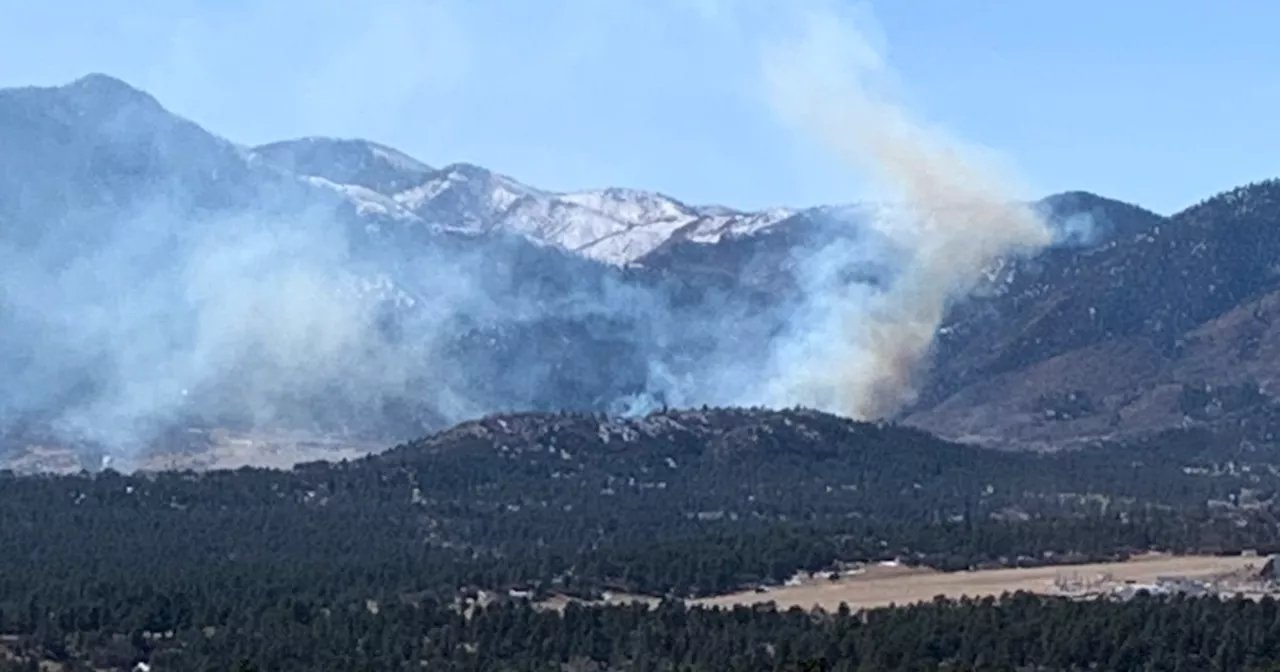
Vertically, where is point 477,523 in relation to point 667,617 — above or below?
above

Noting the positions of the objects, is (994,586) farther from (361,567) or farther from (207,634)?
(207,634)

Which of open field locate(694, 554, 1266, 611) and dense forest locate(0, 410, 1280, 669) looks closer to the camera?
dense forest locate(0, 410, 1280, 669)

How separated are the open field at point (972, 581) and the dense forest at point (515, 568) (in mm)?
4089

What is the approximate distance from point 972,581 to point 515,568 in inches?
1177

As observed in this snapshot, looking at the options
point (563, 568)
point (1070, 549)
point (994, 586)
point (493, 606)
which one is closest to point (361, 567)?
point (563, 568)

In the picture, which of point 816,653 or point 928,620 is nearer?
point 816,653

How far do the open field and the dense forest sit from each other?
4.09 m

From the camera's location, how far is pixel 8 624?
4348 inches

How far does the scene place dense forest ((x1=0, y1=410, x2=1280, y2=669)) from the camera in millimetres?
102438

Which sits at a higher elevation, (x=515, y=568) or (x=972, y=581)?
(x=515, y=568)

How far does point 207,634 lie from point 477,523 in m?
64.7

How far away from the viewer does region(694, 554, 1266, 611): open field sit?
131375 millimetres

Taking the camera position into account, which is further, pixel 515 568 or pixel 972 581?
pixel 972 581

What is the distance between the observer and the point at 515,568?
140 metres
